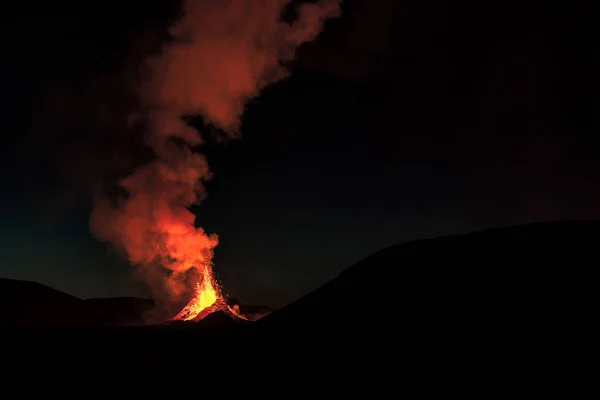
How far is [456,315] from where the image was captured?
12875 mm

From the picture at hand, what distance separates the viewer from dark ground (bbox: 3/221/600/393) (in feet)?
35.0

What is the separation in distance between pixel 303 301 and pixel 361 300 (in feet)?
12.8

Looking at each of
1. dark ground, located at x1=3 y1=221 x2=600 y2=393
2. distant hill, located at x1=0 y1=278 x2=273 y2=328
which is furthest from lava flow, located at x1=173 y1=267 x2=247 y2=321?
dark ground, located at x1=3 y1=221 x2=600 y2=393

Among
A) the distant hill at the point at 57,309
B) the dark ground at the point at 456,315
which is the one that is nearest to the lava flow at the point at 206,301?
the distant hill at the point at 57,309

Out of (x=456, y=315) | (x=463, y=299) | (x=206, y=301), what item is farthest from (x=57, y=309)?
(x=456, y=315)

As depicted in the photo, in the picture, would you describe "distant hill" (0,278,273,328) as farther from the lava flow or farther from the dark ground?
the dark ground

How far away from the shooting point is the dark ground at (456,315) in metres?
10.7

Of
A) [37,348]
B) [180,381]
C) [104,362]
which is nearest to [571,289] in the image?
[180,381]

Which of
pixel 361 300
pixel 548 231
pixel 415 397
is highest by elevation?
pixel 548 231

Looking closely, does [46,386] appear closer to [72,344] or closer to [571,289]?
[72,344]

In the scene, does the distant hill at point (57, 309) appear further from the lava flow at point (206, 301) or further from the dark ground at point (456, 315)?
the dark ground at point (456, 315)

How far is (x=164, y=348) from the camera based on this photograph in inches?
1110

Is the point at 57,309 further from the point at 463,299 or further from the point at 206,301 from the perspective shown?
the point at 463,299

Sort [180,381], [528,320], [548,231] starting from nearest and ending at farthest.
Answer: [528,320] → [548,231] → [180,381]
